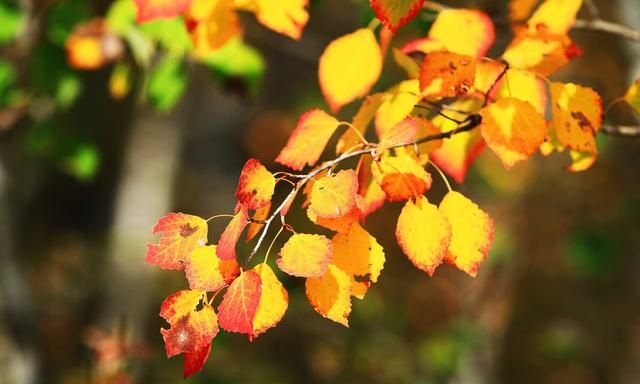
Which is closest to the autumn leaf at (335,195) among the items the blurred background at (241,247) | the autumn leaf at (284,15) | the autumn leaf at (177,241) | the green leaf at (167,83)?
the autumn leaf at (177,241)

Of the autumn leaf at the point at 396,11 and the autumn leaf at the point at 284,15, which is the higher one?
the autumn leaf at the point at 396,11

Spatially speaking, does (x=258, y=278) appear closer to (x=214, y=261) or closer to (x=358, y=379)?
(x=214, y=261)

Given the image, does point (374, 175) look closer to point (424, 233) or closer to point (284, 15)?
point (424, 233)

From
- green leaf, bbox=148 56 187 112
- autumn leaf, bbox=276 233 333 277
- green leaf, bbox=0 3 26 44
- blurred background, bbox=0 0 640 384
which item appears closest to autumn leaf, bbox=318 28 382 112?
autumn leaf, bbox=276 233 333 277

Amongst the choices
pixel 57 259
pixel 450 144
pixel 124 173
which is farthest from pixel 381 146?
pixel 57 259

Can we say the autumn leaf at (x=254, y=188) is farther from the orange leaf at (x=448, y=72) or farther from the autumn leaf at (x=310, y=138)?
the orange leaf at (x=448, y=72)

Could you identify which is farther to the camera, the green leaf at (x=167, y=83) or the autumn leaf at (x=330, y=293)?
the green leaf at (x=167, y=83)

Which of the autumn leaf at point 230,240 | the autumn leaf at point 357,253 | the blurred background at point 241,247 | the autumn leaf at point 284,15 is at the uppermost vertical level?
the autumn leaf at point 284,15
